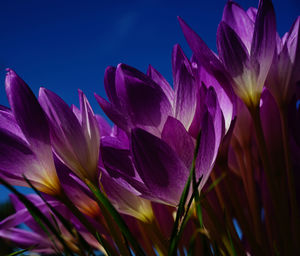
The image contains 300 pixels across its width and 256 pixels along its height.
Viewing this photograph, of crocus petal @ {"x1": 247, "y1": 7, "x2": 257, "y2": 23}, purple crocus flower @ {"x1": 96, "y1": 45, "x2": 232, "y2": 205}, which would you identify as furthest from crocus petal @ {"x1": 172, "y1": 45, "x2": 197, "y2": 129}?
crocus petal @ {"x1": 247, "y1": 7, "x2": 257, "y2": 23}

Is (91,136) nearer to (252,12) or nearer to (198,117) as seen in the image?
(198,117)

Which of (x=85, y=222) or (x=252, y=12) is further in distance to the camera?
(x=252, y=12)

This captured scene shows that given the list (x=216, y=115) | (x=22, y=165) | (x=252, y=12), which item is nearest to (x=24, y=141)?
(x=22, y=165)

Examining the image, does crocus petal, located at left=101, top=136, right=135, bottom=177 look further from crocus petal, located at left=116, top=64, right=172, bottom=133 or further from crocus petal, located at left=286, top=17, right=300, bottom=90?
crocus petal, located at left=286, top=17, right=300, bottom=90

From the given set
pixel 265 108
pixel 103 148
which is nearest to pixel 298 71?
pixel 265 108

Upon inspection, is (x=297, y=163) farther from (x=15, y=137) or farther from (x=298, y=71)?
(x=15, y=137)

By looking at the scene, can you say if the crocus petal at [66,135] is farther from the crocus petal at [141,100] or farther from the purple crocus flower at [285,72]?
the purple crocus flower at [285,72]
